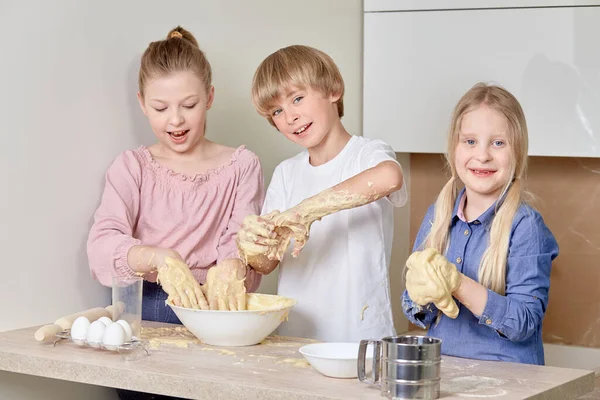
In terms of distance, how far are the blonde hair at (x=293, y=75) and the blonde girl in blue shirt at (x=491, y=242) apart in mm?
309

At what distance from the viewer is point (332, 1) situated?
8.85ft

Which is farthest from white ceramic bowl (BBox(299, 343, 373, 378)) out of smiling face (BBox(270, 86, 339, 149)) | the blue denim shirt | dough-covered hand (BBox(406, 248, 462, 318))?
smiling face (BBox(270, 86, 339, 149))

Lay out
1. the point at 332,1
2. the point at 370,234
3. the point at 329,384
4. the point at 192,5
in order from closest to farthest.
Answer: the point at 329,384
the point at 370,234
the point at 192,5
the point at 332,1

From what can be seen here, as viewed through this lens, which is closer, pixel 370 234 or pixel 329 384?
pixel 329 384

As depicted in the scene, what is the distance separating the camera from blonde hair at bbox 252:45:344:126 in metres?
1.79

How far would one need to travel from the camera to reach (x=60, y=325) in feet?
5.18

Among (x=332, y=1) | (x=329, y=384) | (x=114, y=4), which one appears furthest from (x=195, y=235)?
Result: (x=332, y=1)

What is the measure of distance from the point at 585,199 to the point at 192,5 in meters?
1.36

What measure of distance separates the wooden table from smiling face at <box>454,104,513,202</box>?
1.08ft

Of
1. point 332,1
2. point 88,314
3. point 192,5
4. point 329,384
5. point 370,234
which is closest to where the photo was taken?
point 329,384

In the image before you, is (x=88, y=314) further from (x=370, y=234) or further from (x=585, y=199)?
(x=585, y=199)

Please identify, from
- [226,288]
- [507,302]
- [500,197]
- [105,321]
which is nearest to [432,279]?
[507,302]

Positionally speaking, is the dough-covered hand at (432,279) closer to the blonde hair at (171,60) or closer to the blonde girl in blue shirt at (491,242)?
the blonde girl in blue shirt at (491,242)

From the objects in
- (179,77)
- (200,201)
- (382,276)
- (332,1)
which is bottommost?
(382,276)
